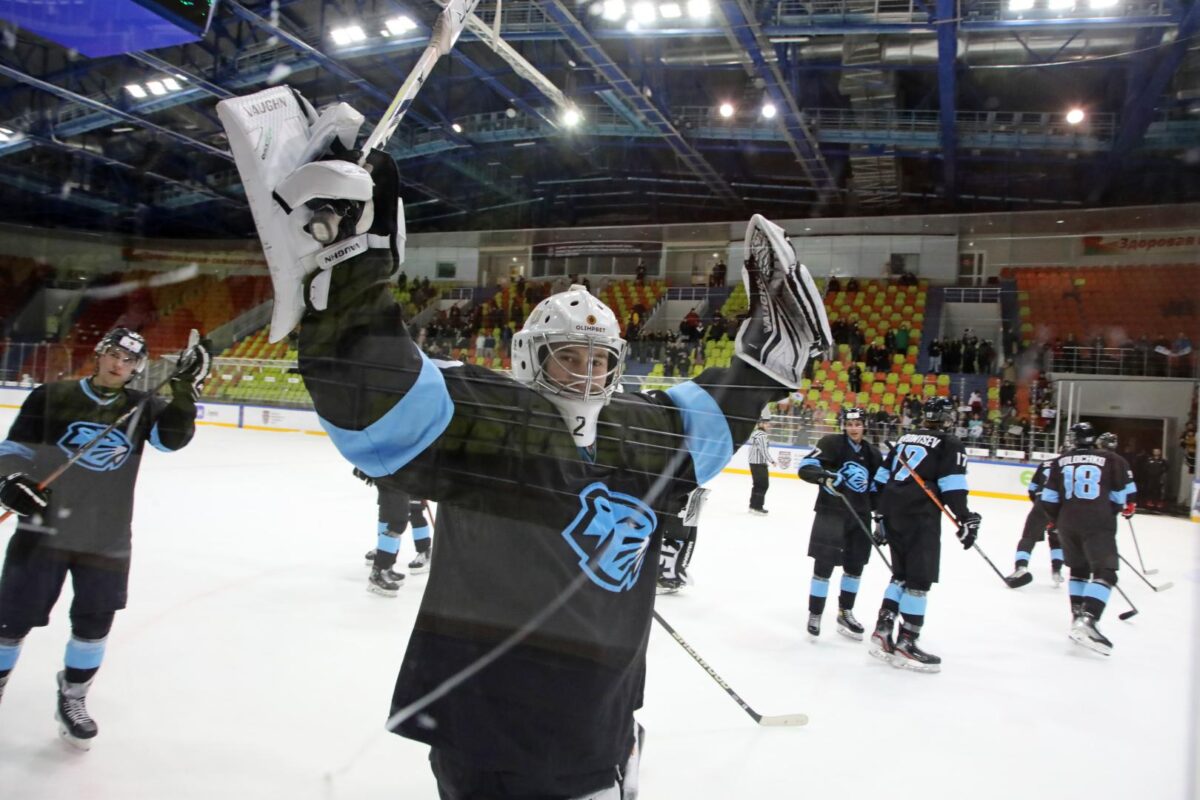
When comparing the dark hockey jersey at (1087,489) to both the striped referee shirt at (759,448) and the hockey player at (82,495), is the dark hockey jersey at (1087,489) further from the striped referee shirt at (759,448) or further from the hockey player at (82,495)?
the hockey player at (82,495)

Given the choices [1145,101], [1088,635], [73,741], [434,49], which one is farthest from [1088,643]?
[73,741]

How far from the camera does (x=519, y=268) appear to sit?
3.78ft

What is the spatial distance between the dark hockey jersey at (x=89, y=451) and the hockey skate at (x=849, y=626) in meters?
2.25

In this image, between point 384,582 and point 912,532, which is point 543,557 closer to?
point 384,582

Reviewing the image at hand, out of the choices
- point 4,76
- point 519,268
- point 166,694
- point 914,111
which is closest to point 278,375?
point 519,268

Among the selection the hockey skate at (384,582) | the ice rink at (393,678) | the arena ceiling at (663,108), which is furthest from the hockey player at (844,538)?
the hockey skate at (384,582)

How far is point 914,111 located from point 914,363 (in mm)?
413

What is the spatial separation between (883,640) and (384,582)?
1.71 m

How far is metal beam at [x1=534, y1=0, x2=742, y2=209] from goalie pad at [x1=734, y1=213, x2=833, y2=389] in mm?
436

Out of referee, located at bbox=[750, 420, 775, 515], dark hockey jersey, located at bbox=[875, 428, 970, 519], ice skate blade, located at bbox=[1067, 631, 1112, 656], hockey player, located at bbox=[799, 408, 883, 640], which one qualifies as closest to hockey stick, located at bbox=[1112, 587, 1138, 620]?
ice skate blade, located at bbox=[1067, 631, 1112, 656]

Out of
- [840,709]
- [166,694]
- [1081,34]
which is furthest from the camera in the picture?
[840,709]

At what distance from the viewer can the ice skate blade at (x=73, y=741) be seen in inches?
48.7

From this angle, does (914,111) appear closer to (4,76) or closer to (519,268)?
(519,268)

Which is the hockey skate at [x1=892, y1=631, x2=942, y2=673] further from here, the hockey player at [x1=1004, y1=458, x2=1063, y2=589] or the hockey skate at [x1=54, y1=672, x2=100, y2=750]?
the hockey skate at [x1=54, y1=672, x2=100, y2=750]
